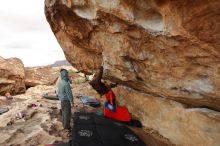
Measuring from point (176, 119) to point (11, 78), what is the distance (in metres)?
15.5

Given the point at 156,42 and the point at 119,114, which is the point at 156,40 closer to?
the point at 156,42

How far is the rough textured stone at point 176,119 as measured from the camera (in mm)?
7953

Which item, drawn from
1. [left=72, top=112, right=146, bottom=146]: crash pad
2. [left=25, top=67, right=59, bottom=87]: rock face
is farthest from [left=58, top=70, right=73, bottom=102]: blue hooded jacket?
[left=25, top=67, right=59, bottom=87]: rock face

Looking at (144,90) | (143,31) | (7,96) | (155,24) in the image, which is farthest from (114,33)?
(7,96)

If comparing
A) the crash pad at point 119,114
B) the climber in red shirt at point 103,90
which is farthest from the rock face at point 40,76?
the crash pad at point 119,114

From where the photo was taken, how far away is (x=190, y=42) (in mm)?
6387

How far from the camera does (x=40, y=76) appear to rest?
2414 centimetres

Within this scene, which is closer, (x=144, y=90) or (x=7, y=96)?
(x=144, y=90)

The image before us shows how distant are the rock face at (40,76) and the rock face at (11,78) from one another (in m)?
1.04

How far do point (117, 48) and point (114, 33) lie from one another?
55 cm

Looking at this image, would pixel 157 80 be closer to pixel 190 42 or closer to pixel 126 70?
pixel 126 70

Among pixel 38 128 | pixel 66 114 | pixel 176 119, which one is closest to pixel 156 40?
pixel 176 119

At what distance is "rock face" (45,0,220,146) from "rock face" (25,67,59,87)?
1241cm

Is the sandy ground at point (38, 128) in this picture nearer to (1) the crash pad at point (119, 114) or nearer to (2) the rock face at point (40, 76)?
(1) the crash pad at point (119, 114)
